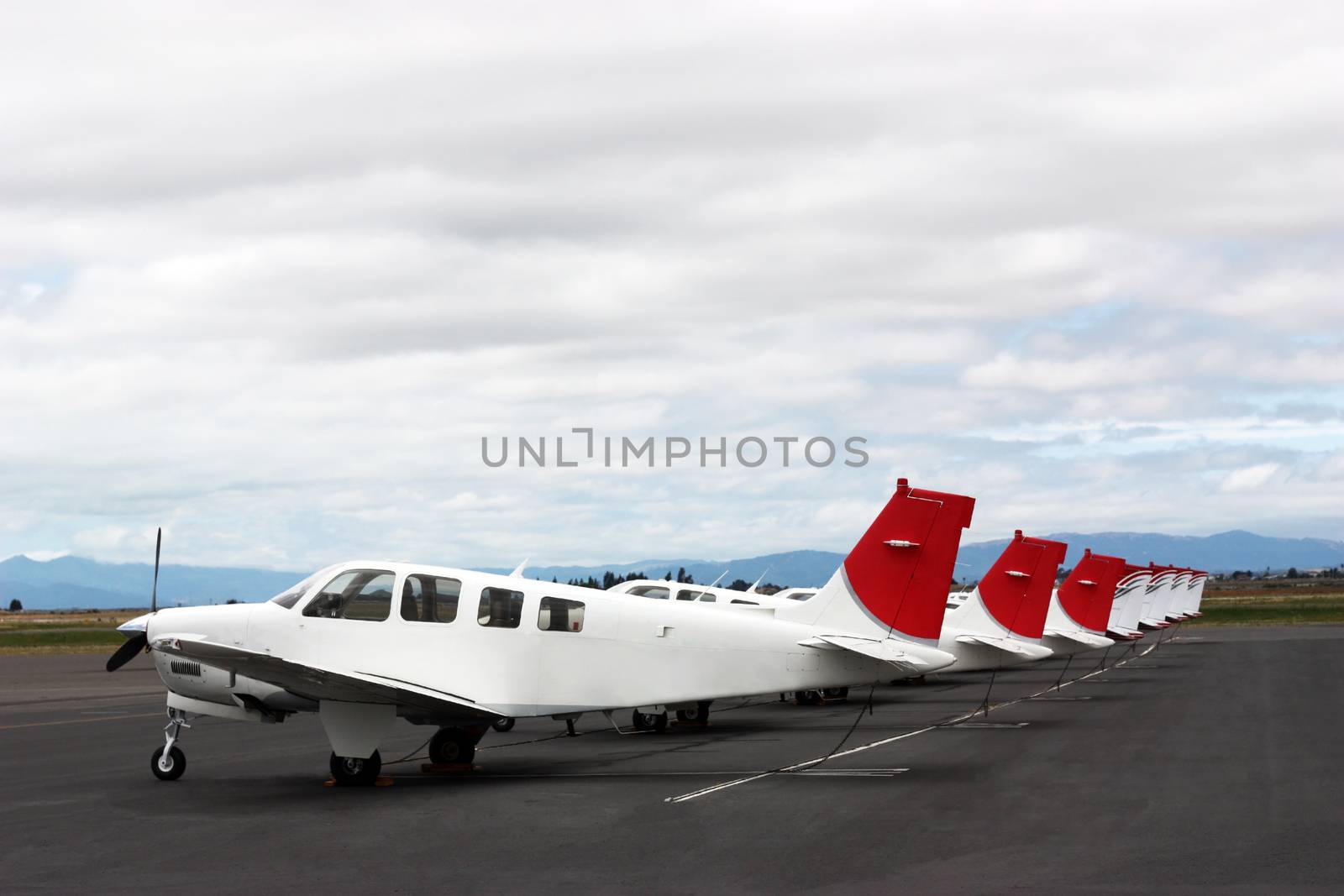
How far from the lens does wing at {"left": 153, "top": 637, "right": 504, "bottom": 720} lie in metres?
13.1

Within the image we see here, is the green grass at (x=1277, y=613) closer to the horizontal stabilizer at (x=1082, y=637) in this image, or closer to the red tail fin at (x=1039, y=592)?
the horizontal stabilizer at (x=1082, y=637)

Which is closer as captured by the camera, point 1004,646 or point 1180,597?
point 1004,646

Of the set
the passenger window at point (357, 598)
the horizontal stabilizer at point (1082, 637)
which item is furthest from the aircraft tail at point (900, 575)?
the horizontal stabilizer at point (1082, 637)

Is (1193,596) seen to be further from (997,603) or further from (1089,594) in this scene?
(997,603)

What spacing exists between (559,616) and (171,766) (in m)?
4.60

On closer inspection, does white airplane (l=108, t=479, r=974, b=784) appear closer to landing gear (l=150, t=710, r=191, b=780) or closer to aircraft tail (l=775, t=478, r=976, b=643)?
landing gear (l=150, t=710, r=191, b=780)

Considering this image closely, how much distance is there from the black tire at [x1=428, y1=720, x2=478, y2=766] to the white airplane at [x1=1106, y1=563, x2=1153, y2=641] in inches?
1150

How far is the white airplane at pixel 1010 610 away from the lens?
83.0 feet

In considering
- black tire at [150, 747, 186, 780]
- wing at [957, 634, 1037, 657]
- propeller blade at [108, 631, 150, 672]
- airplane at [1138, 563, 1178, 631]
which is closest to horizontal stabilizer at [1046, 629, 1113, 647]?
wing at [957, 634, 1037, 657]

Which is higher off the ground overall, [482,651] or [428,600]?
[428,600]

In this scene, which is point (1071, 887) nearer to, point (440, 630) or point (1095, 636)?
point (440, 630)

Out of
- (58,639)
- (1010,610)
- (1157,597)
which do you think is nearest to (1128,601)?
(1157,597)

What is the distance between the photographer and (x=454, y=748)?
15719 millimetres

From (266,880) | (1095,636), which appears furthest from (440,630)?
(1095,636)
